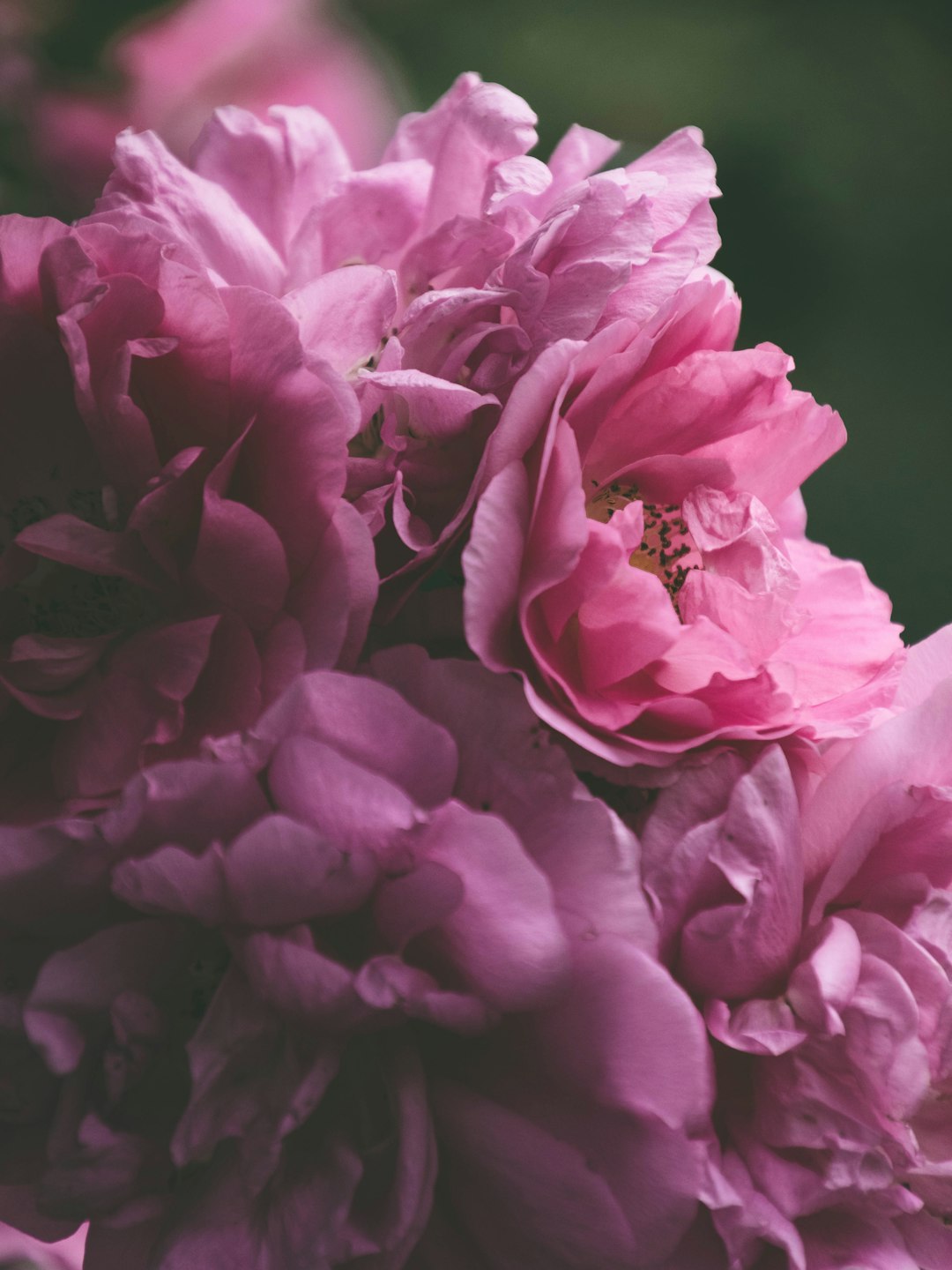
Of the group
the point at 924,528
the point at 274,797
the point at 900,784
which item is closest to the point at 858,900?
the point at 900,784

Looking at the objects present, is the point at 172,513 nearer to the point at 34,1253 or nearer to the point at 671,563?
the point at 671,563

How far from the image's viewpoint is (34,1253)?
0.40 m

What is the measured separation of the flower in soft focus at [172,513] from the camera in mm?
263

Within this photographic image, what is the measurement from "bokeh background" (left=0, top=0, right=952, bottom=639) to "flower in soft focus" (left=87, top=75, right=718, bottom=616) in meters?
0.39

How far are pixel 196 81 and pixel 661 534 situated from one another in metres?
0.51

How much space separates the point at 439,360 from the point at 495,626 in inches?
2.8

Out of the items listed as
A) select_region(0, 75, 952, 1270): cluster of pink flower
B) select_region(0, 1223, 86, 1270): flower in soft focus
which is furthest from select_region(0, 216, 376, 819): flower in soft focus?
select_region(0, 1223, 86, 1270): flower in soft focus


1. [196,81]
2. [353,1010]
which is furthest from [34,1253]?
[196,81]

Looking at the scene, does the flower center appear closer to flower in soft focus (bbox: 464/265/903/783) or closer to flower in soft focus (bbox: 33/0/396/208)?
flower in soft focus (bbox: 464/265/903/783)

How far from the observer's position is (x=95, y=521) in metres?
0.30

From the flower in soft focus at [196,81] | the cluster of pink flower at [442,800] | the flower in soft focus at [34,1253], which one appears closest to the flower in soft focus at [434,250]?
the cluster of pink flower at [442,800]

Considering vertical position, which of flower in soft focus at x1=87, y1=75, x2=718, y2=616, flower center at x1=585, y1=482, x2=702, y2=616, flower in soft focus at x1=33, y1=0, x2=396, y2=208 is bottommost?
flower in soft focus at x1=33, y1=0, x2=396, y2=208

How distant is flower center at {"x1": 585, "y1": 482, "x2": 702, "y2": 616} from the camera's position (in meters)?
0.33

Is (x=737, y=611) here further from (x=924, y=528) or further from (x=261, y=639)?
(x=924, y=528)
